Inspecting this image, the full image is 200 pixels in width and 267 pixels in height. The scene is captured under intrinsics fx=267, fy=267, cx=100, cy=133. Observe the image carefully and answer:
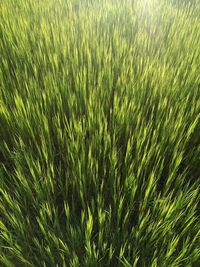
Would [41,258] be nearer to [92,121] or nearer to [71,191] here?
[71,191]

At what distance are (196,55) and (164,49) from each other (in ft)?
0.52

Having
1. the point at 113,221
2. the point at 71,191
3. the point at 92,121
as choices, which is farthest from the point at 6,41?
the point at 113,221

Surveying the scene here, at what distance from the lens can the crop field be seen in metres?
0.64

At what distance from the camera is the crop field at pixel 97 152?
64 cm

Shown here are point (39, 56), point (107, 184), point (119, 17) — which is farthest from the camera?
point (119, 17)

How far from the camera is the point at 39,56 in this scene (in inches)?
44.9

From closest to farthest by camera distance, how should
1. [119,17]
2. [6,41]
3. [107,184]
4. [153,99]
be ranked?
[107,184]
[153,99]
[6,41]
[119,17]

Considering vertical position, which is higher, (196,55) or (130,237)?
(196,55)

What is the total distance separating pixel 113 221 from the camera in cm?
73

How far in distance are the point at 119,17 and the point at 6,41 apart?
0.73 m

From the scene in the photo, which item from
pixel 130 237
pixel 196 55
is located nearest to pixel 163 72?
pixel 196 55

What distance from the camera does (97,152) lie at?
80cm

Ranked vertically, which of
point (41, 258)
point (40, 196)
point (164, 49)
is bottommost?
point (41, 258)

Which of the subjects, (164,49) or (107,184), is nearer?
(107,184)
